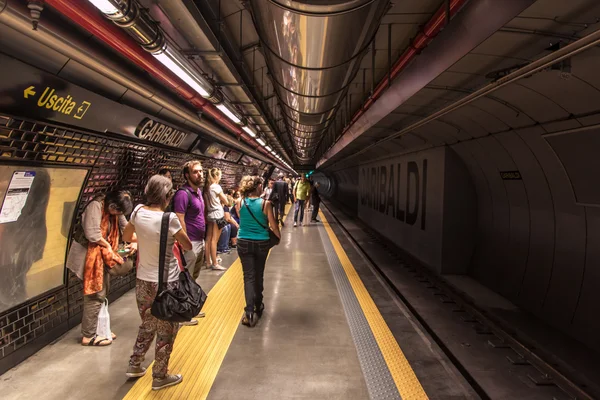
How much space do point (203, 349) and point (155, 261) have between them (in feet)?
3.90

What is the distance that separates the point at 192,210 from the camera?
418 cm

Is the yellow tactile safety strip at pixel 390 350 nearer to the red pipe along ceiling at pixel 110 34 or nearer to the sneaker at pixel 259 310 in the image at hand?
the sneaker at pixel 259 310

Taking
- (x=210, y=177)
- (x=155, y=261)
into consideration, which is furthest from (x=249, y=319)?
(x=210, y=177)

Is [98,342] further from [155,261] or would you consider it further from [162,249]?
[162,249]

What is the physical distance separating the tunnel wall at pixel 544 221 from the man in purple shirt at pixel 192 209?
3.84 m

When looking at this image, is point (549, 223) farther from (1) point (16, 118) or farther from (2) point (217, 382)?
(1) point (16, 118)

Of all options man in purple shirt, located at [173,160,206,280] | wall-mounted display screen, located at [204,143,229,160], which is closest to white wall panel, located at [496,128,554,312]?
man in purple shirt, located at [173,160,206,280]

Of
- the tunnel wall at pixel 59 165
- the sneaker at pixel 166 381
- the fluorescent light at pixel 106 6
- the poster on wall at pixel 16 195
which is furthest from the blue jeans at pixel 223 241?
the fluorescent light at pixel 106 6

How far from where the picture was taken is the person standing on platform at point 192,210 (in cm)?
389

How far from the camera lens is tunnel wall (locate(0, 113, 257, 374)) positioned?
283cm

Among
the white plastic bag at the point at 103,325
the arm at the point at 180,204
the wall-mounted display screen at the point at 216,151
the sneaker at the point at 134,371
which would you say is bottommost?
the sneaker at the point at 134,371

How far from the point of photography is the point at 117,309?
14.0ft

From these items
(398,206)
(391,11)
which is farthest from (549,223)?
(398,206)

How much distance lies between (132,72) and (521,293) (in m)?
5.74
